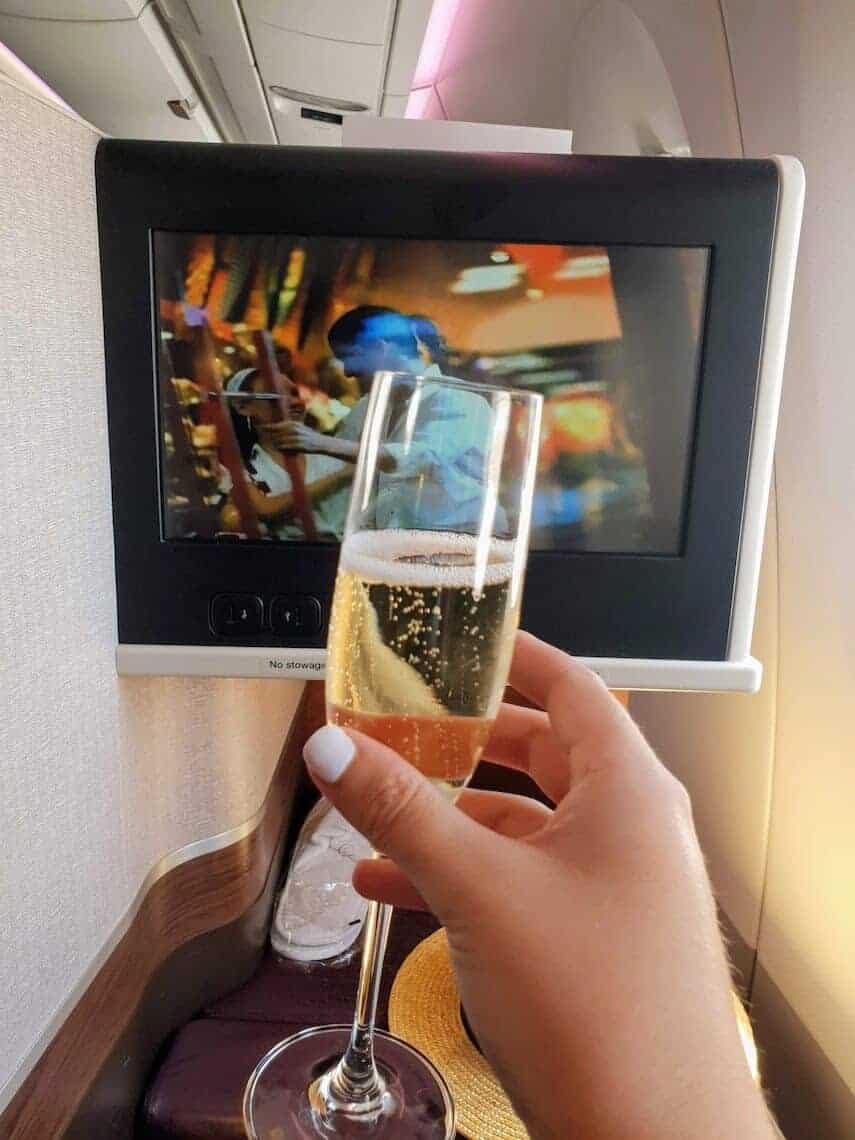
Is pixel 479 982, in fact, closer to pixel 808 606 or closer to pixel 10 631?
pixel 10 631

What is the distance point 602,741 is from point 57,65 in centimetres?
213

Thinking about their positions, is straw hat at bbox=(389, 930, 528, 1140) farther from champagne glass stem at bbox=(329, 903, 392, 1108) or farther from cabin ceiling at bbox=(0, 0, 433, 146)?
cabin ceiling at bbox=(0, 0, 433, 146)

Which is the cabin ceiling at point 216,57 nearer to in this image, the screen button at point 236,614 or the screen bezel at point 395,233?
the screen bezel at point 395,233

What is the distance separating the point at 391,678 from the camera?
1.81 feet

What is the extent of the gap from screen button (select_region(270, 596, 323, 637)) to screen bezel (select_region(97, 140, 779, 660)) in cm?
1

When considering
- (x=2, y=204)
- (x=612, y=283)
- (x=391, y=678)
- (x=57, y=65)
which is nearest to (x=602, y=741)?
(x=391, y=678)

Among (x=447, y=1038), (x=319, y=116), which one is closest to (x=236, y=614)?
(x=447, y=1038)

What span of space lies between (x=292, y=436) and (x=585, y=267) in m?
0.30

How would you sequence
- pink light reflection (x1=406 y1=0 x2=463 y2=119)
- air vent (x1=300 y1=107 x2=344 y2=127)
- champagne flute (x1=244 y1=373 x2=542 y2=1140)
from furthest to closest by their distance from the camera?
air vent (x1=300 y1=107 x2=344 y2=127) < pink light reflection (x1=406 y1=0 x2=463 y2=119) < champagne flute (x1=244 y1=373 x2=542 y2=1140)

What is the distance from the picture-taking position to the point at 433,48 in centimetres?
227

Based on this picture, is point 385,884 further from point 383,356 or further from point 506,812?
point 383,356

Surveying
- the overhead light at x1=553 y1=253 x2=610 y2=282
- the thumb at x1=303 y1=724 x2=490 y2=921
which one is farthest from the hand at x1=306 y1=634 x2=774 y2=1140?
the overhead light at x1=553 y1=253 x2=610 y2=282

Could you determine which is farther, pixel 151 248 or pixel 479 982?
pixel 151 248

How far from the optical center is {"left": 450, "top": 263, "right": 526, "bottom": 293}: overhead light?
28.9 inches
